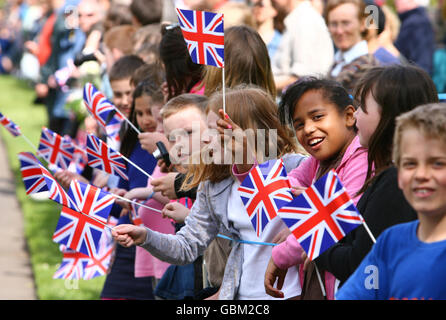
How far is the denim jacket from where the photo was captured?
149 inches

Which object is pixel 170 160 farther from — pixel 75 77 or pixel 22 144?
pixel 22 144

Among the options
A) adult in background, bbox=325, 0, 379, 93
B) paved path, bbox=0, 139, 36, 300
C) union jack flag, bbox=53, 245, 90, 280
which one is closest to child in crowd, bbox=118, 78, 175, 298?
union jack flag, bbox=53, 245, 90, 280

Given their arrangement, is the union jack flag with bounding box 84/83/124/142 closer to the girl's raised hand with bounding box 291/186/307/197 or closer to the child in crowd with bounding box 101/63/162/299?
the child in crowd with bounding box 101/63/162/299

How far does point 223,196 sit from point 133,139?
175 cm

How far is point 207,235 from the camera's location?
393cm

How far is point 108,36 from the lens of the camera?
7926mm

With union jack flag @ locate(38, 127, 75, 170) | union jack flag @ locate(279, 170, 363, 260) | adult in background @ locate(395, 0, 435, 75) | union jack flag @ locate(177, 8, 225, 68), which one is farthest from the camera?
adult in background @ locate(395, 0, 435, 75)

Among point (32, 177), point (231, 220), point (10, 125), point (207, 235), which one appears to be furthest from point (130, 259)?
point (231, 220)

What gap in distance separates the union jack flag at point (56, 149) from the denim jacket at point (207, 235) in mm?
1791

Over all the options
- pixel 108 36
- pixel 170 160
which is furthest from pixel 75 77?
pixel 170 160

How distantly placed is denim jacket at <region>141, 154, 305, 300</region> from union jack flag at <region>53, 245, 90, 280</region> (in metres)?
1.93

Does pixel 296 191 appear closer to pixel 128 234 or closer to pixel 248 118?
pixel 248 118

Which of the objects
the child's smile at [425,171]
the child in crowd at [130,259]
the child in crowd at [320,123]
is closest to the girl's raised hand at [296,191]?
the child in crowd at [320,123]

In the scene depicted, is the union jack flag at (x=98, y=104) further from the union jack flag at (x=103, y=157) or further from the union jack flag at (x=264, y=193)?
the union jack flag at (x=264, y=193)
